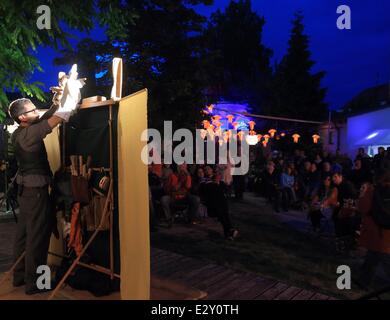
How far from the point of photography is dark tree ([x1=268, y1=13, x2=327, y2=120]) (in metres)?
28.2

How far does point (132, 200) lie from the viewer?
375 centimetres

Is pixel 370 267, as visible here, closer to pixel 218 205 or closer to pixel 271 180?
pixel 218 205

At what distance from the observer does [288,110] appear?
92.7ft

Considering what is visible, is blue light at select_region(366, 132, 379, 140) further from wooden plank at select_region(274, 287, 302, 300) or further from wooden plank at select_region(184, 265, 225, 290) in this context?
wooden plank at select_region(274, 287, 302, 300)

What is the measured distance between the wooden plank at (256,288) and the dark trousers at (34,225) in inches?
93.0

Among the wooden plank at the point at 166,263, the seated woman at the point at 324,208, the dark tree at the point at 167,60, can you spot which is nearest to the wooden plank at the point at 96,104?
the wooden plank at the point at 166,263

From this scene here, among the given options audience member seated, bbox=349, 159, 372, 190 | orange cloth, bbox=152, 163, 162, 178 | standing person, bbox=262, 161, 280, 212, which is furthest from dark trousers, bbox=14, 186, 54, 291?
audience member seated, bbox=349, 159, 372, 190

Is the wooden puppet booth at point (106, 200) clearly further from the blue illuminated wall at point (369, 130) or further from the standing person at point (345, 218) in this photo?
the blue illuminated wall at point (369, 130)

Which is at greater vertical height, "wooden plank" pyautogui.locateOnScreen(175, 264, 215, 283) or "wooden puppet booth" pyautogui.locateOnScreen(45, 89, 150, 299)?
"wooden puppet booth" pyautogui.locateOnScreen(45, 89, 150, 299)

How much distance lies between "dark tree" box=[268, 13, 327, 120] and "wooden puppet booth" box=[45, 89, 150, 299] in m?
25.3

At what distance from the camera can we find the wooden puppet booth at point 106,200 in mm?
3725
